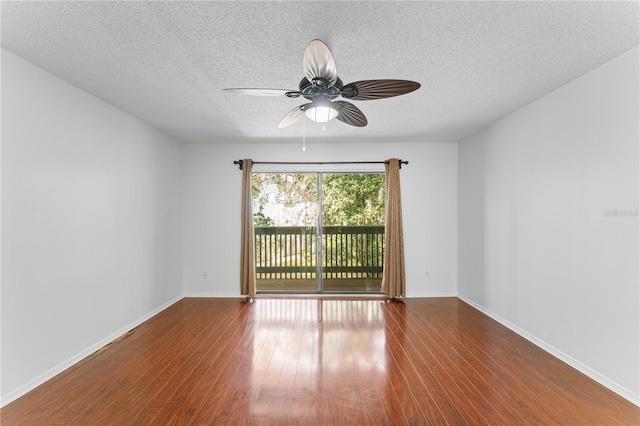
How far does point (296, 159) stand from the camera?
17.6 feet

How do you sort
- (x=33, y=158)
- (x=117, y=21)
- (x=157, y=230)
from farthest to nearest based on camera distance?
(x=157, y=230) → (x=33, y=158) → (x=117, y=21)

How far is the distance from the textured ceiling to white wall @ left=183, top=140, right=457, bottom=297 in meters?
1.90

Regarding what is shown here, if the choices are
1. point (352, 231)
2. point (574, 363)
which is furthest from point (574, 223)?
point (352, 231)

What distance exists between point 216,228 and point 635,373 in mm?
5004

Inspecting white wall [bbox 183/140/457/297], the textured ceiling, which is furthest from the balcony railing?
the textured ceiling

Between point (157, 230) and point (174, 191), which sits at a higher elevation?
point (174, 191)

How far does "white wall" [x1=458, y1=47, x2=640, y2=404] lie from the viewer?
2410 millimetres

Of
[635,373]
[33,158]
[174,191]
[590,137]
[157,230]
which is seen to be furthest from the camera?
[174,191]

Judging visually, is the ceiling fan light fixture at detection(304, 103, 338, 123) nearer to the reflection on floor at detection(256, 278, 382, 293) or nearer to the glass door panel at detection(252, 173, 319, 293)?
the glass door panel at detection(252, 173, 319, 293)

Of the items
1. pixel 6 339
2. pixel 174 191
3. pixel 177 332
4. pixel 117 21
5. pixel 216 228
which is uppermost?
pixel 117 21

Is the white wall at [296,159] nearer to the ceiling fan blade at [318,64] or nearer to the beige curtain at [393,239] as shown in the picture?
the beige curtain at [393,239]

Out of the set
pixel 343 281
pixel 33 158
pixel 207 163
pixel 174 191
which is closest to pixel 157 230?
pixel 174 191

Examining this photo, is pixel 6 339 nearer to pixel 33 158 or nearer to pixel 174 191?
pixel 33 158

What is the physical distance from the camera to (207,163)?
5.36 m
